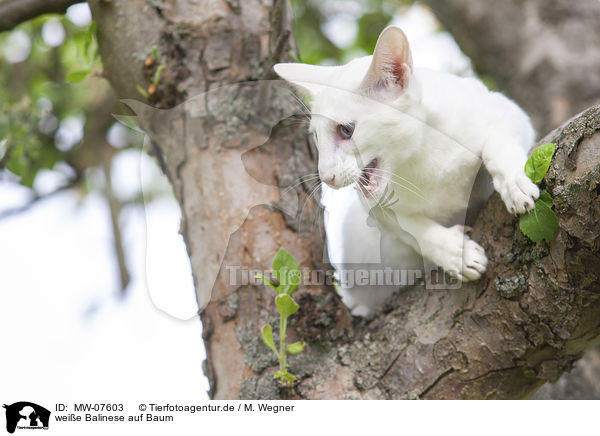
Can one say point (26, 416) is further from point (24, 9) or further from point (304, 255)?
point (24, 9)

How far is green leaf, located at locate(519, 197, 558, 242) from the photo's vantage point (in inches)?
49.8

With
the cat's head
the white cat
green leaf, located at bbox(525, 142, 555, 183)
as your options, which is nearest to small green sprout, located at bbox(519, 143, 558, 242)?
green leaf, located at bbox(525, 142, 555, 183)

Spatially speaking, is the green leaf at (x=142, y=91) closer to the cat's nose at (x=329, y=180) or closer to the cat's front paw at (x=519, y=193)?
the cat's nose at (x=329, y=180)

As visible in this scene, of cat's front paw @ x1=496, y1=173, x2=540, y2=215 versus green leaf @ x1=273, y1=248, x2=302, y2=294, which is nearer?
cat's front paw @ x1=496, y1=173, x2=540, y2=215

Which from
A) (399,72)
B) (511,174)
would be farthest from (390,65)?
(511,174)

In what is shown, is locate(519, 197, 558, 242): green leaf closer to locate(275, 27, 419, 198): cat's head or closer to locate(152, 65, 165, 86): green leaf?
locate(275, 27, 419, 198): cat's head

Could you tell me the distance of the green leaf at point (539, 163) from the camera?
4.16ft

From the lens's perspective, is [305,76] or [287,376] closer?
[287,376]

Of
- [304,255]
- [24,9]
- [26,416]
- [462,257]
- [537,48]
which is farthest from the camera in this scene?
[537,48]

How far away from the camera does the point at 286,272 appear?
1.50 meters

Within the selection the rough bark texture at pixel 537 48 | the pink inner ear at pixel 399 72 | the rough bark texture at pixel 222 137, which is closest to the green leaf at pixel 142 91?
the rough bark texture at pixel 222 137

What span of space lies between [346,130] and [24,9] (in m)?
1.34

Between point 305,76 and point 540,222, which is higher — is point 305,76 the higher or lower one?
the higher one

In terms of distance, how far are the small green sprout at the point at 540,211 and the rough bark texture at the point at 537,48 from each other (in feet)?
6.43
